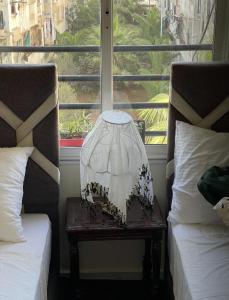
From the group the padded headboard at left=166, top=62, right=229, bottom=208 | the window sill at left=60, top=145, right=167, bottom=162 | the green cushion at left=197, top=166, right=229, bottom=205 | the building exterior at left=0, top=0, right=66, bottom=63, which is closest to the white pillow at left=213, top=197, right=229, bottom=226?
the green cushion at left=197, top=166, right=229, bottom=205

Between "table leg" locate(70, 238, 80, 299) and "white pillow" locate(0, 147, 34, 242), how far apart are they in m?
0.27

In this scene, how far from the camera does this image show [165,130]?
2.55m

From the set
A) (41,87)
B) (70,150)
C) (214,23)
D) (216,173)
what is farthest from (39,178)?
(214,23)

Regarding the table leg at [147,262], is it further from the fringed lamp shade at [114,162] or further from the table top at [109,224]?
the fringed lamp shade at [114,162]

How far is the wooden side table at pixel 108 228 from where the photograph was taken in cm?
217

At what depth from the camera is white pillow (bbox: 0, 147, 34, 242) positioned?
200cm

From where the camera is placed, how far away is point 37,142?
7.41ft

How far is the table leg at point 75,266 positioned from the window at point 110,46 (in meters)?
0.68

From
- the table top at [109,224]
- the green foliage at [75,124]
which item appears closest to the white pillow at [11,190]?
the table top at [109,224]

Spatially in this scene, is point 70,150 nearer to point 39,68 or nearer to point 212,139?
point 39,68

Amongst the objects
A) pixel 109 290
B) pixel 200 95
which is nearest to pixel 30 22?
pixel 200 95

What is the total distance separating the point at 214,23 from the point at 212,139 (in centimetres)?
63

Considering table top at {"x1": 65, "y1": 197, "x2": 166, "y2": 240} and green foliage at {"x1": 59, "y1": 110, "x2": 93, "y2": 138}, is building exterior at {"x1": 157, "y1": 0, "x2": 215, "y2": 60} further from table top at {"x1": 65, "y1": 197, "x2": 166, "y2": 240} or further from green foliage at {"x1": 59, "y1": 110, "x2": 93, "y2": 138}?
table top at {"x1": 65, "y1": 197, "x2": 166, "y2": 240}

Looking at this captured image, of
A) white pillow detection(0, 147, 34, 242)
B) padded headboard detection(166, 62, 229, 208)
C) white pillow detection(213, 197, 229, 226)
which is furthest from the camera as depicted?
padded headboard detection(166, 62, 229, 208)
